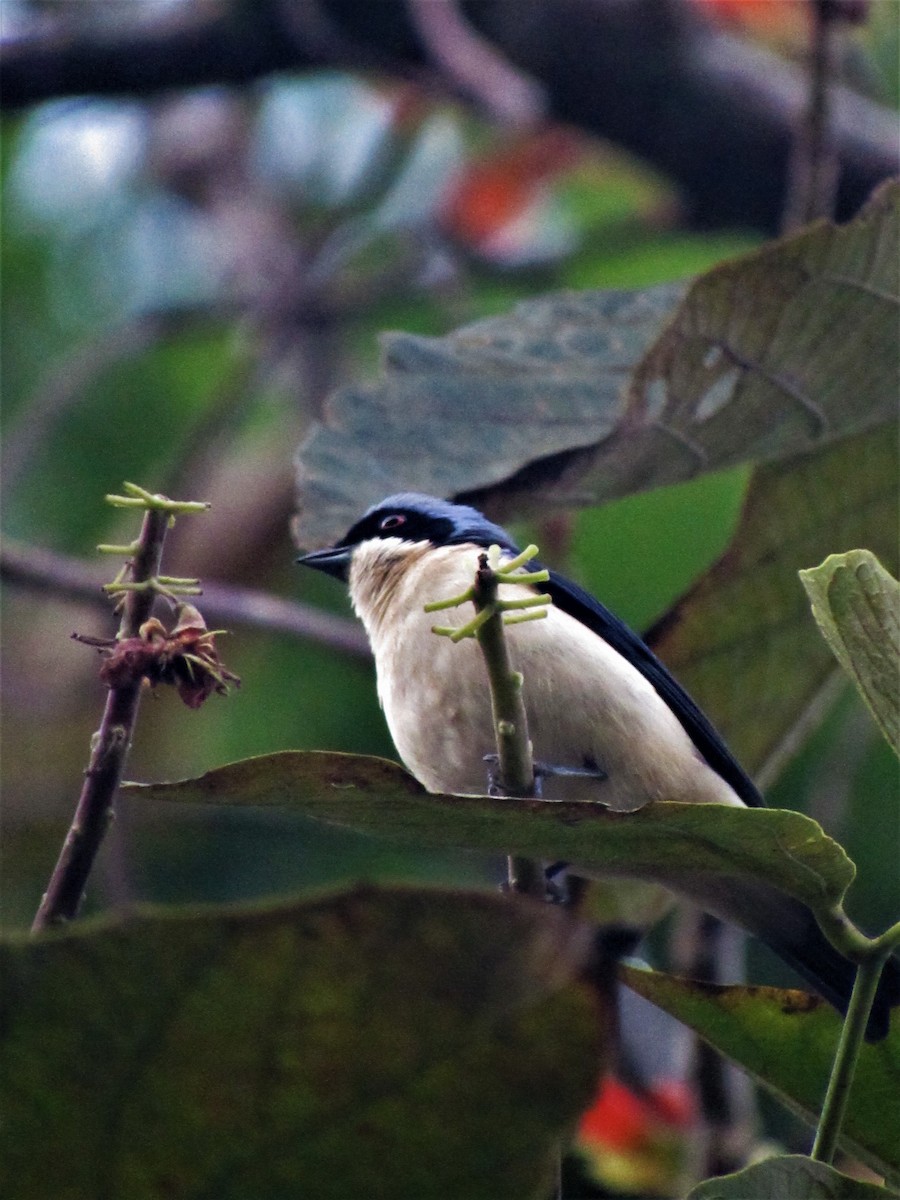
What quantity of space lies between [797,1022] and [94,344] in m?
4.28

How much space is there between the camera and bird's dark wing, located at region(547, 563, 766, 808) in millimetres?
2314

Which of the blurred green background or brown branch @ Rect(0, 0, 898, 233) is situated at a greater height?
brown branch @ Rect(0, 0, 898, 233)

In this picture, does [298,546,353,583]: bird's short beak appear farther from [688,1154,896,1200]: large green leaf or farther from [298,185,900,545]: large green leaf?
[688,1154,896,1200]: large green leaf

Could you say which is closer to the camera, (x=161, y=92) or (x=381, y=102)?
(x=161, y=92)

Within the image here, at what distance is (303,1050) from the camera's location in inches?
39.9

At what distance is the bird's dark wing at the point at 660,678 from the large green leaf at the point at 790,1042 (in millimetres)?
724

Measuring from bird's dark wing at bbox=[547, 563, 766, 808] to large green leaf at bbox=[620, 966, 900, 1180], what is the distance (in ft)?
2.38

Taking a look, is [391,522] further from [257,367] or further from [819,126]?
[257,367]

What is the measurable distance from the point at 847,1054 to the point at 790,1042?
24cm

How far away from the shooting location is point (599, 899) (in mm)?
2223

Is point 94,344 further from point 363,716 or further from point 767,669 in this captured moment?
point 767,669

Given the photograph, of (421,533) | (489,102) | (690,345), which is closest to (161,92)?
(489,102)

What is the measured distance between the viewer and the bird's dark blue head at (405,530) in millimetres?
2816

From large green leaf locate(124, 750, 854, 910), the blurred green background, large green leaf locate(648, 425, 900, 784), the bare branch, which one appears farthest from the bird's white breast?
the bare branch
